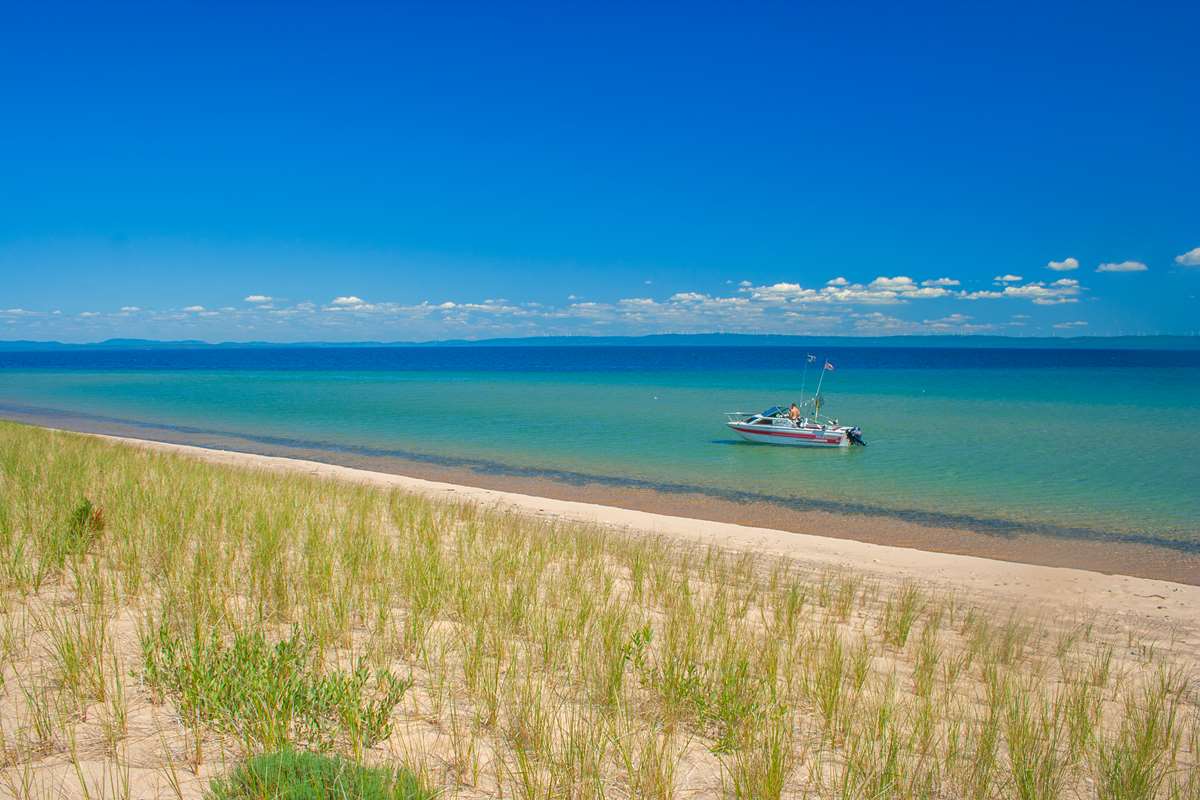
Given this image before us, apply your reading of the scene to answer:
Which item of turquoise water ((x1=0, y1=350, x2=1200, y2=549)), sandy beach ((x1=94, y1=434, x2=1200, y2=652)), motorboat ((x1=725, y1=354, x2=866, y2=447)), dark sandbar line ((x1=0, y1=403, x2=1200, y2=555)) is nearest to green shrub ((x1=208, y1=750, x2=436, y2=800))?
sandy beach ((x1=94, y1=434, x2=1200, y2=652))

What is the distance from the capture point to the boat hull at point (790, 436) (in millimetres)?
29922

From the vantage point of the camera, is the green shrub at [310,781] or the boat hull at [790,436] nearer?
the green shrub at [310,781]

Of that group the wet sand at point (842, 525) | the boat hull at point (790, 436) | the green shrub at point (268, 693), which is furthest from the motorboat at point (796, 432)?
the green shrub at point (268, 693)

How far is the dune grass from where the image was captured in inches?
140

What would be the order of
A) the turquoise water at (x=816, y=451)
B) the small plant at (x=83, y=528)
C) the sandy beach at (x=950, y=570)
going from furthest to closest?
1. the turquoise water at (x=816, y=451)
2. the sandy beach at (x=950, y=570)
3. the small plant at (x=83, y=528)

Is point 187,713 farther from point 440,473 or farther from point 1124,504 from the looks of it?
point 1124,504

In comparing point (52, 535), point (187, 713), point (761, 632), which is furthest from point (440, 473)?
point (187, 713)

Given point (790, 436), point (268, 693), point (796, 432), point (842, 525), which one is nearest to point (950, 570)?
point (842, 525)

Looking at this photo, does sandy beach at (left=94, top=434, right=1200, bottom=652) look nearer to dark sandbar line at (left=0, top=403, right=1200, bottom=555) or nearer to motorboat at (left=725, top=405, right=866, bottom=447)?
dark sandbar line at (left=0, top=403, right=1200, bottom=555)

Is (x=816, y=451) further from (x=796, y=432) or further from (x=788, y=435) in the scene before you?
(x=788, y=435)

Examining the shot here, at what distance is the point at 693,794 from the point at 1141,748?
260 centimetres

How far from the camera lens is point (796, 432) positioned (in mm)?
30703

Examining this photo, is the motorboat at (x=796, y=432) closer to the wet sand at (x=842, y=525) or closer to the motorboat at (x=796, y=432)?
the motorboat at (x=796, y=432)

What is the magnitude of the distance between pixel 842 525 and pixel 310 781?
51.8 feet
